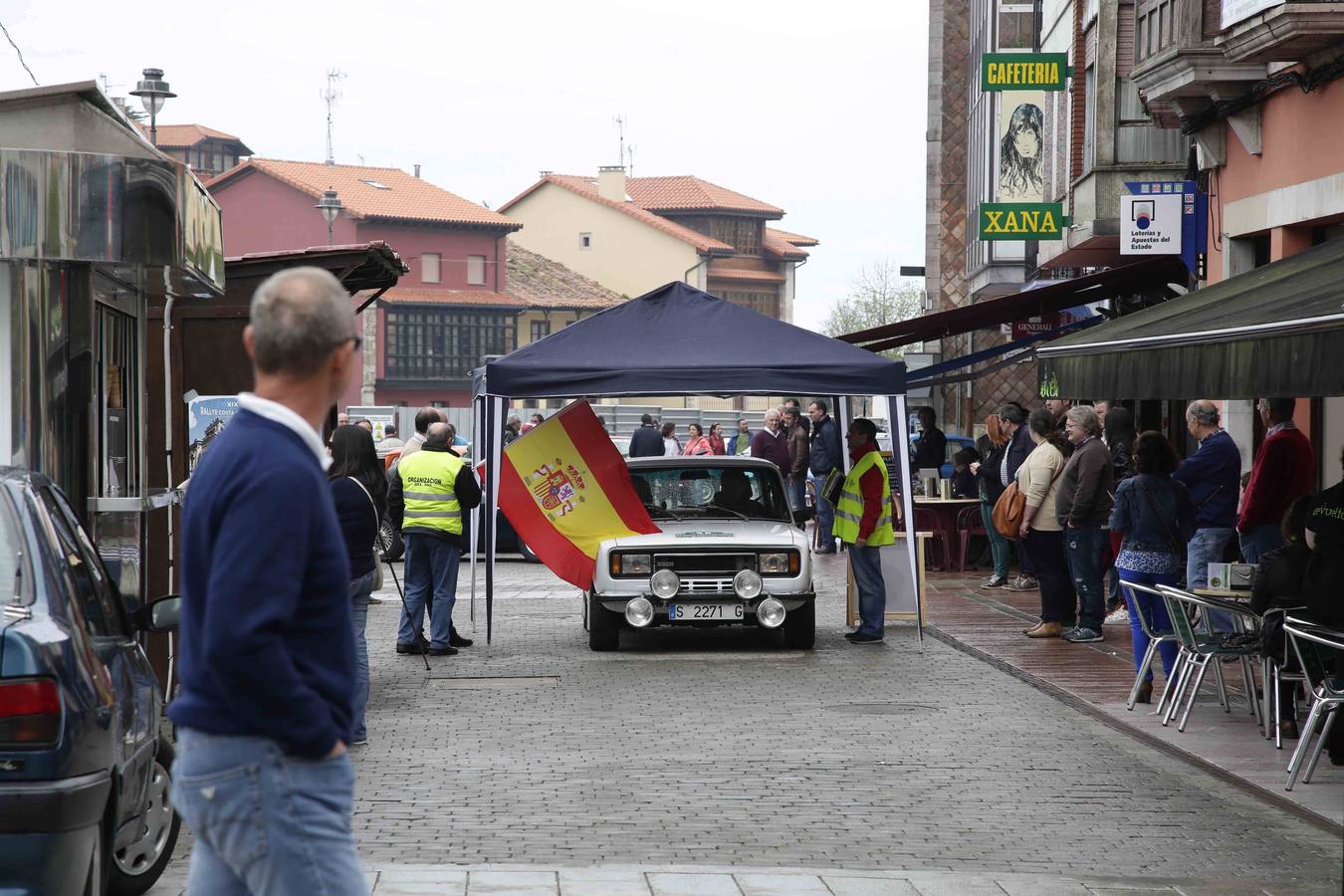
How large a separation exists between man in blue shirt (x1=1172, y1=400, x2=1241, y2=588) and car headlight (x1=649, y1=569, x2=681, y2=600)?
3925mm

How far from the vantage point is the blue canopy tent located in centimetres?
1405

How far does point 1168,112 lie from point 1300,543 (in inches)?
357

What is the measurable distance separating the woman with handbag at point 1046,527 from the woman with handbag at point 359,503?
267 inches

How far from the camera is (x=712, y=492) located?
49.5ft

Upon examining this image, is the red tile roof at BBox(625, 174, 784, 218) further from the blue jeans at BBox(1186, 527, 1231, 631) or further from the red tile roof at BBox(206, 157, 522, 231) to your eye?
the blue jeans at BBox(1186, 527, 1231, 631)

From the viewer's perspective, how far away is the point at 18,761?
15.9 ft

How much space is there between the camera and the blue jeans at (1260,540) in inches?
462

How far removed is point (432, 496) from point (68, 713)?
8.51m

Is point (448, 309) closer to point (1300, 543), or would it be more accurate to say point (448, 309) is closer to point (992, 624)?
point (992, 624)

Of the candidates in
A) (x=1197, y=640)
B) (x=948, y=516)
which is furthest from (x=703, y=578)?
(x=948, y=516)

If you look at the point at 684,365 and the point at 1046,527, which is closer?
the point at 684,365

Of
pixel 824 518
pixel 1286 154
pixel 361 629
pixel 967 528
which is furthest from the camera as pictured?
pixel 824 518

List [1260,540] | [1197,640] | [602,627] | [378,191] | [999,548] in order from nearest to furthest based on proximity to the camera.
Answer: [1197,640] → [1260,540] → [602,627] → [999,548] → [378,191]

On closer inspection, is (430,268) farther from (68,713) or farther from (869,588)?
(68,713)
